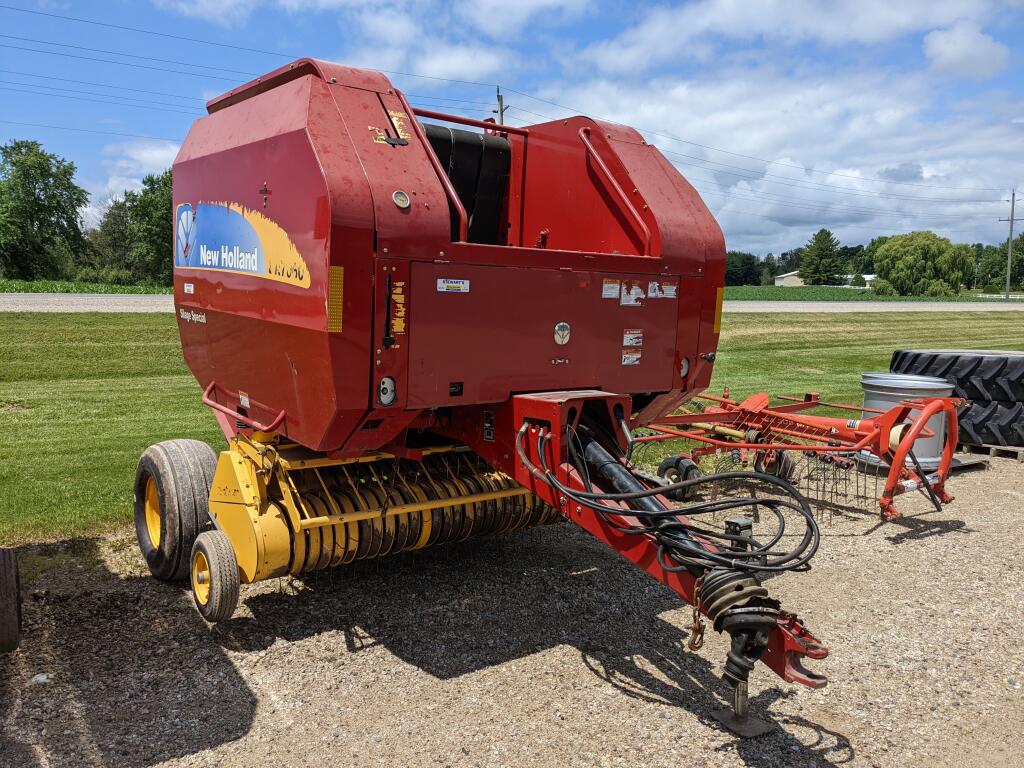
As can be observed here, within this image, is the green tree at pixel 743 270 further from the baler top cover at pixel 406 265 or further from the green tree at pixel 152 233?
the baler top cover at pixel 406 265

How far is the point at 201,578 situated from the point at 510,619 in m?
1.60

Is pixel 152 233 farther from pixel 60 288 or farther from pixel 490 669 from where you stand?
pixel 490 669

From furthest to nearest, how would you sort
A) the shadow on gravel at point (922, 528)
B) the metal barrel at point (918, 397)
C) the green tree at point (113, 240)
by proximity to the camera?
the green tree at point (113, 240) < the metal barrel at point (918, 397) < the shadow on gravel at point (922, 528)

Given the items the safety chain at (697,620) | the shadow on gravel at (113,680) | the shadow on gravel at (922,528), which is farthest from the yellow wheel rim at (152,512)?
the shadow on gravel at (922,528)

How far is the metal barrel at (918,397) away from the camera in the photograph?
7.38 m

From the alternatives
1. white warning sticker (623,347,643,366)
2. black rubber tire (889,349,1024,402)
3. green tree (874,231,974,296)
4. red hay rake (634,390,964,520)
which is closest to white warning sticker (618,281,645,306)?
white warning sticker (623,347,643,366)

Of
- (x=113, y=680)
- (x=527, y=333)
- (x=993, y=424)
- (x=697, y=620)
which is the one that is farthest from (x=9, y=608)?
(x=993, y=424)

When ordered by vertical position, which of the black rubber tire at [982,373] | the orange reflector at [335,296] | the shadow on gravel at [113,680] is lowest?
the shadow on gravel at [113,680]

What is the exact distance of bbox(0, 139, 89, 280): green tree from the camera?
1914 inches

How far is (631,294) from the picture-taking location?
4.27 metres

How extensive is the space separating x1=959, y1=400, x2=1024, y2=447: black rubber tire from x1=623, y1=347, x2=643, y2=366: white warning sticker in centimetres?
560

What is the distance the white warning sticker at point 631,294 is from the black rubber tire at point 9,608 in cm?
312

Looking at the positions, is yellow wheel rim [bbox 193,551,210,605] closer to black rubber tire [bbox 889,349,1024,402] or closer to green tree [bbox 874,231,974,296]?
black rubber tire [bbox 889,349,1024,402]

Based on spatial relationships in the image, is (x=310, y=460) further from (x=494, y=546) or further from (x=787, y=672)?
Result: (x=787, y=672)
